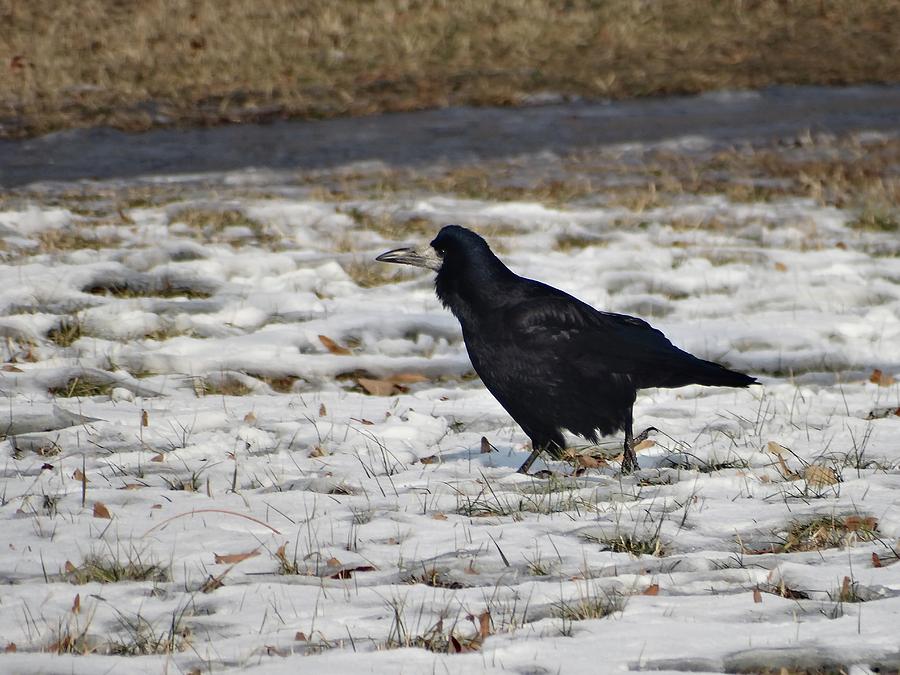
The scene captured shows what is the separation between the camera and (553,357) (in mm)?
5211

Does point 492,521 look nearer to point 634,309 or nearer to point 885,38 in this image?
point 634,309

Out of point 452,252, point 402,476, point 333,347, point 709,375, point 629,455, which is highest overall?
point 452,252

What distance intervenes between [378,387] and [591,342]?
6.28 feet

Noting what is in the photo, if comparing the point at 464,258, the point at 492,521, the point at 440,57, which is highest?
the point at 440,57

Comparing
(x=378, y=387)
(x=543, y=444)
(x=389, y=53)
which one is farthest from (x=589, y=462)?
(x=389, y=53)

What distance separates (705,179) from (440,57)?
27.4 feet

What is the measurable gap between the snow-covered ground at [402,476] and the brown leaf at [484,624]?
2 centimetres

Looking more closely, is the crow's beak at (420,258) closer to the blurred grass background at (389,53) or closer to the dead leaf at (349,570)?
the dead leaf at (349,570)

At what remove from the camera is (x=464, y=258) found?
5.51 metres

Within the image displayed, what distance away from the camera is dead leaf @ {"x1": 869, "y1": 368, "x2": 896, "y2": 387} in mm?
6863

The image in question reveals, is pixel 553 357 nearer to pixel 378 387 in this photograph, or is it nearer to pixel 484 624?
pixel 378 387

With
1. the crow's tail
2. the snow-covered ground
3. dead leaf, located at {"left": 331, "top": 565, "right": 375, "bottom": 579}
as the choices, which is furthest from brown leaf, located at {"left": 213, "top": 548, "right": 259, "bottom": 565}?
the crow's tail

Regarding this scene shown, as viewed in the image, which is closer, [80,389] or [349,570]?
[349,570]

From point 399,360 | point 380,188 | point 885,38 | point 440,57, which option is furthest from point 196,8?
point 399,360
